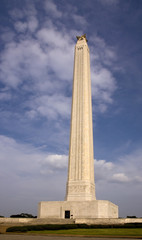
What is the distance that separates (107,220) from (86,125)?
15.0 m

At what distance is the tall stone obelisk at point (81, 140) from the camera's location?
102ft

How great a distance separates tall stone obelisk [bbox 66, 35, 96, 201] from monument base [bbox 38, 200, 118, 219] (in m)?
1.67

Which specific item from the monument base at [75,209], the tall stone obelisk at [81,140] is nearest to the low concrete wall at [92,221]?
the monument base at [75,209]

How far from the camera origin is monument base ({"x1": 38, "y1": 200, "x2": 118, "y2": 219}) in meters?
27.4

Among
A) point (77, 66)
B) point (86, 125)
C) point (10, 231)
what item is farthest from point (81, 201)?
point (77, 66)

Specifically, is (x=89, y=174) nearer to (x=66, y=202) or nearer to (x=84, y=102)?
(x=66, y=202)

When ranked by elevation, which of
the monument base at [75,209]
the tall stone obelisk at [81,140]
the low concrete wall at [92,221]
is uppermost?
the tall stone obelisk at [81,140]

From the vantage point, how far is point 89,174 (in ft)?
105

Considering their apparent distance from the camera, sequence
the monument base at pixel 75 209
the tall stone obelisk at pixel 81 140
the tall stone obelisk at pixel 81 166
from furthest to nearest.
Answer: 1. the tall stone obelisk at pixel 81 140
2. the tall stone obelisk at pixel 81 166
3. the monument base at pixel 75 209

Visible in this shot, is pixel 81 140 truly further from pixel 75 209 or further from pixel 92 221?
pixel 92 221

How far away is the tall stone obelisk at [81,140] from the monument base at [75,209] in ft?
5.49

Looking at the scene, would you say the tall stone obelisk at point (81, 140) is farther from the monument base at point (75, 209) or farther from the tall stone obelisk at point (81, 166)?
the monument base at point (75, 209)

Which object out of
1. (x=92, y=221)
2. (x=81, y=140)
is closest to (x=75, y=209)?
(x=92, y=221)

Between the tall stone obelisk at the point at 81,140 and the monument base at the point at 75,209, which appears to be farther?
the tall stone obelisk at the point at 81,140
